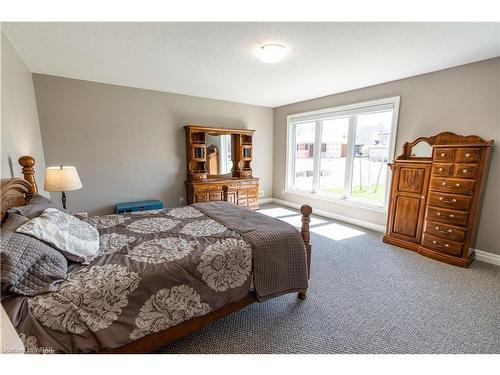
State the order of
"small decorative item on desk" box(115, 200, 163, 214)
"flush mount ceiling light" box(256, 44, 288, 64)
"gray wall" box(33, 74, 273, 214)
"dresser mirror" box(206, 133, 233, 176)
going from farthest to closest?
"dresser mirror" box(206, 133, 233, 176) → "small decorative item on desk" box(115, 200, 163, 214) → "gray wall" box(33, 74, 273, 214) → "flush mount ceiling light" box(256, 44, 288, 64)

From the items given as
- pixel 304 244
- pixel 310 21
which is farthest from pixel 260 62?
pixel 304 244

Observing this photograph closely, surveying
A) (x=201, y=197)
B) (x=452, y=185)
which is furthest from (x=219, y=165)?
(x=452, y=185)

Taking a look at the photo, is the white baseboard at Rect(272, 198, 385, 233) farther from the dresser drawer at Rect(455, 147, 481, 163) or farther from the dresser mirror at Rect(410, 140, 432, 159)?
the dresser drawer at Rect(455, 147, 481, 163)

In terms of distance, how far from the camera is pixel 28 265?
1089 millimetres

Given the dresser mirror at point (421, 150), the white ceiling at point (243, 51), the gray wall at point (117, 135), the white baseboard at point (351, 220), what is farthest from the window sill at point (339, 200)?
the gray wall at point (117, 135)

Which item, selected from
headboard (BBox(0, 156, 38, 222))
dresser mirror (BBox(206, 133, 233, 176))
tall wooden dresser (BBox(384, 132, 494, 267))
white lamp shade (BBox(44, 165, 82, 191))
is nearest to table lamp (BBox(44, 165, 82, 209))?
white lamp shade (BBox(44, 165, 82, 191))

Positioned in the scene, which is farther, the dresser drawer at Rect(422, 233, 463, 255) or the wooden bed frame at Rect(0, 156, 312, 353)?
the dresser drawer at Rect(422, 233, 463, 255)

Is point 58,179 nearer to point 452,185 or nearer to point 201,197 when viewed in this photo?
point 201,197

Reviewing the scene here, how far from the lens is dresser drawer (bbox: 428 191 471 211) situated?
2547 mm

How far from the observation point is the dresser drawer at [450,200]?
2.55m

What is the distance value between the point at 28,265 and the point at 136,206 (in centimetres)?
275

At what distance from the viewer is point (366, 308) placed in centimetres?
194

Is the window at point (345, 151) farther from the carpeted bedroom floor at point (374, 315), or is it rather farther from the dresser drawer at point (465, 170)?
the carpeted bedroom floor at point (374, 315)

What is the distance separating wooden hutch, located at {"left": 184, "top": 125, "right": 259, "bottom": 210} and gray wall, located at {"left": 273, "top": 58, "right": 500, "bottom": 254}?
2425 millimetres
